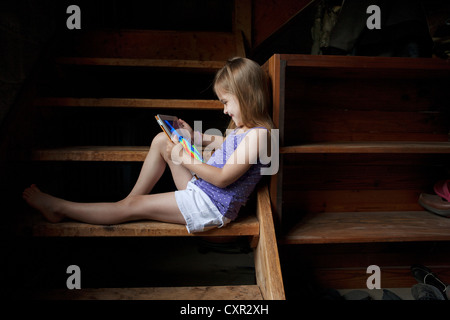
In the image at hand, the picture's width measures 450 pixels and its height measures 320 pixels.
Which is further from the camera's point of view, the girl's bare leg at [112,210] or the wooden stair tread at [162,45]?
the wooden stair tread at [162,45]

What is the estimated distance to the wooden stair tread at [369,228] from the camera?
3.56 ft

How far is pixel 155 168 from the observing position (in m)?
1.12

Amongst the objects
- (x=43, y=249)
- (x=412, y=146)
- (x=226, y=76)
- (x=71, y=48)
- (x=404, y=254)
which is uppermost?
(x=71, y=48)

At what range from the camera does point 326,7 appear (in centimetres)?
183

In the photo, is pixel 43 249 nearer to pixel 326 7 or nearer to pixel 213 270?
pixel 213 270

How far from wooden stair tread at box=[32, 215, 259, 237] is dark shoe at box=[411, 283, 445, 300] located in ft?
2.70

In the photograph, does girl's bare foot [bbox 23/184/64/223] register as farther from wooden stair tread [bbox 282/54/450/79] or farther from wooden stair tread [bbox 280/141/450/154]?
wooden stair tread [bbox 282/54/450/79]

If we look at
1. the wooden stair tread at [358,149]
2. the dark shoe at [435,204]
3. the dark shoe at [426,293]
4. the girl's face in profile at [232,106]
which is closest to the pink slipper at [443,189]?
the dark shoe at [435,204]

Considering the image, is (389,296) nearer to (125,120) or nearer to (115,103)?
(115,103)

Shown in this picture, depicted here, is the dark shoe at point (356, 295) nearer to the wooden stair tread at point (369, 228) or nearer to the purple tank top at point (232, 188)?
the wooden stair tread at point (369, 228)

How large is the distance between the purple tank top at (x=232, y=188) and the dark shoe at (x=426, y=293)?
2.90ft

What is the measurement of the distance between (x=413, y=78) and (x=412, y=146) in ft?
1.38
